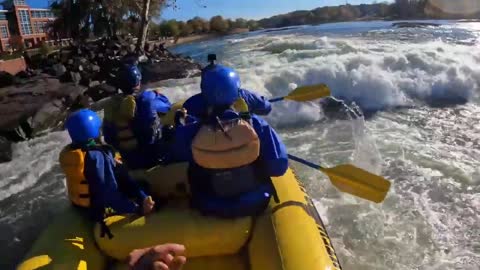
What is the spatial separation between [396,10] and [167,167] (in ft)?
140

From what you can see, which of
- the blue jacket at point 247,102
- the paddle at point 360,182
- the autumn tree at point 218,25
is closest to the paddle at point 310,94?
the blue jacket at point 247,102

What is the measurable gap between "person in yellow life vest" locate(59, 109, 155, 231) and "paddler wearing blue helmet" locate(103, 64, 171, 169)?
2.07ft

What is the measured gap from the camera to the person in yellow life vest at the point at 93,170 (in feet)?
8.43

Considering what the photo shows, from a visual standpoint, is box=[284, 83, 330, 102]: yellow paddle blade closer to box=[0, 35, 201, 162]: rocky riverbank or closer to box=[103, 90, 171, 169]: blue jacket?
box=[103, 90, 171, 169]: blue jacket

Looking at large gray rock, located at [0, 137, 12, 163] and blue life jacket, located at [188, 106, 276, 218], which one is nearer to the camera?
blue life jacket, located at [188, 106, 276, 218]

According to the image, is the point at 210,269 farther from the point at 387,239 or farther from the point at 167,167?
the point at 387,239

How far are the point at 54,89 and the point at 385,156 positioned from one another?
25.3 ft

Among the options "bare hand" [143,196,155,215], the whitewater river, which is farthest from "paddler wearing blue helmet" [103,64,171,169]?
the whitewater river

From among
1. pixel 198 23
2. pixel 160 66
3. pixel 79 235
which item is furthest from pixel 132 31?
pixel 79 235

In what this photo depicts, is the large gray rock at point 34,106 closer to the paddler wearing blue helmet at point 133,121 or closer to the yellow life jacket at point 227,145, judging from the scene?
the paddler wearing blue helmet at point 133,121

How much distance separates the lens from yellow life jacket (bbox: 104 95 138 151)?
328 cm

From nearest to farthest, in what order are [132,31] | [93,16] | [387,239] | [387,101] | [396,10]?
[387,239] → [387,101] → [93,16] → [132,31] → [396,10]

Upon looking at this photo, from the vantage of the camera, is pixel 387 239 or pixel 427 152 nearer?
pixel 387 239

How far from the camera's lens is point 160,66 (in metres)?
14.4
